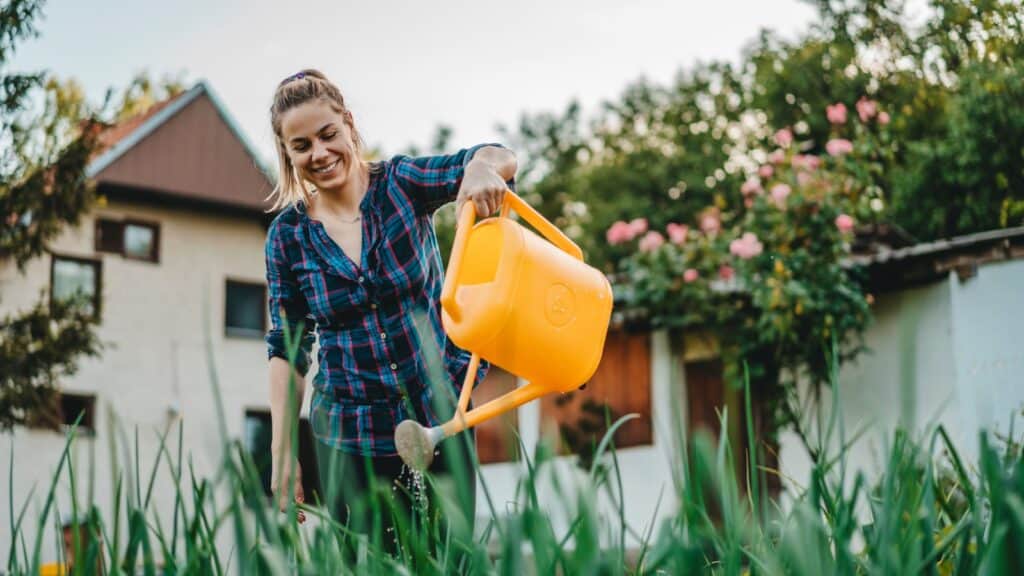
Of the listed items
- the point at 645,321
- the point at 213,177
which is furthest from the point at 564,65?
the point at 645,321

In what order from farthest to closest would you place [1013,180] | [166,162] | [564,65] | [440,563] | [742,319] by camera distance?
[564,65] → [166,162] → [1013,180] → [742,319] → [440,563]

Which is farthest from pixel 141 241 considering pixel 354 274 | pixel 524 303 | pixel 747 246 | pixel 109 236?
pixel 524 303

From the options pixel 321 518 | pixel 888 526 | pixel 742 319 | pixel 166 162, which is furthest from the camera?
pixel 166 162

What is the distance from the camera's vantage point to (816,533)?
42.4 inches

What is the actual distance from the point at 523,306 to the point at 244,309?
18838 millimetres

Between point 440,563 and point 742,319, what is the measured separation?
9.06 metres

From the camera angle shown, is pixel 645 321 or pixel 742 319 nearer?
pixel 742 319

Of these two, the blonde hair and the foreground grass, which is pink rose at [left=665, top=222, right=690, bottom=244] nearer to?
the blonde hair

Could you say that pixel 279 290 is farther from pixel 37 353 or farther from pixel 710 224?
pixel 37 353

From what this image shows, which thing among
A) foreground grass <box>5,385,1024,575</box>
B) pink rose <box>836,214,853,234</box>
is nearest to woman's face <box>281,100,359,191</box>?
foreground grass <box>5,385,1024,575</box>

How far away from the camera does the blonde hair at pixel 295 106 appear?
2477 millimetres

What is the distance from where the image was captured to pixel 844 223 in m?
9.50

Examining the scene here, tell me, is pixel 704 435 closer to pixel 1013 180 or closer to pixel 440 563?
pixel 440 563

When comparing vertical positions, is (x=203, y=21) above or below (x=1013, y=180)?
above
